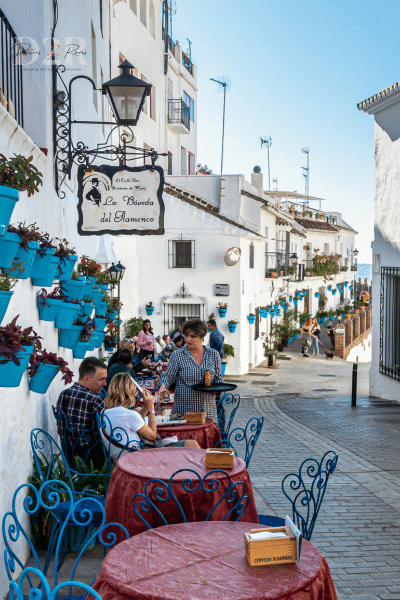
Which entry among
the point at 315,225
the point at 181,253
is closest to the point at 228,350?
the point at 181,253

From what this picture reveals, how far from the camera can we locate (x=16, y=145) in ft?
18.6

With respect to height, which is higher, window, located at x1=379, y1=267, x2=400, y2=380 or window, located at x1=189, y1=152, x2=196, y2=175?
window, located at x1=189, y1=152, x2=196, y2=175

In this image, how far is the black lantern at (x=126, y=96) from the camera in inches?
301

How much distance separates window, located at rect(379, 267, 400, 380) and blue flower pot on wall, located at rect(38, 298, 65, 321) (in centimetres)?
1097

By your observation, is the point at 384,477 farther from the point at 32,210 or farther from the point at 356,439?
the point at 32,210

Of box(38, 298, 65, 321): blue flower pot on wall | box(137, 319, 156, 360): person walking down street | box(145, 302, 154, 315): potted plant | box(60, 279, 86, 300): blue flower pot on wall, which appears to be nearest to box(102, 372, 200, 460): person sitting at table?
box(38, 298, 65, 321): blue flower pot on wall

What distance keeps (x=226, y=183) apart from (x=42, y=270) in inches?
800

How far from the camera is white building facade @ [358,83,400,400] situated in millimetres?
15617

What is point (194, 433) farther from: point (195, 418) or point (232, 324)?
point (232, 324)

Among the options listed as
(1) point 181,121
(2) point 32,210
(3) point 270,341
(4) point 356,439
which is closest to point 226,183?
(1) point 181,121

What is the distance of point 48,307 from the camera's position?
20.9 feet

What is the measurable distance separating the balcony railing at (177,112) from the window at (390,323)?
14544mm

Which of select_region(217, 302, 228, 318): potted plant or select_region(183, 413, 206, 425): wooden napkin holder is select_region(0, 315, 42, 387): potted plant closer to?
select_region(183, 413, 206, 425): wooden napkin holder

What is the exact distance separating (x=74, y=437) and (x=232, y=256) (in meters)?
16.2
